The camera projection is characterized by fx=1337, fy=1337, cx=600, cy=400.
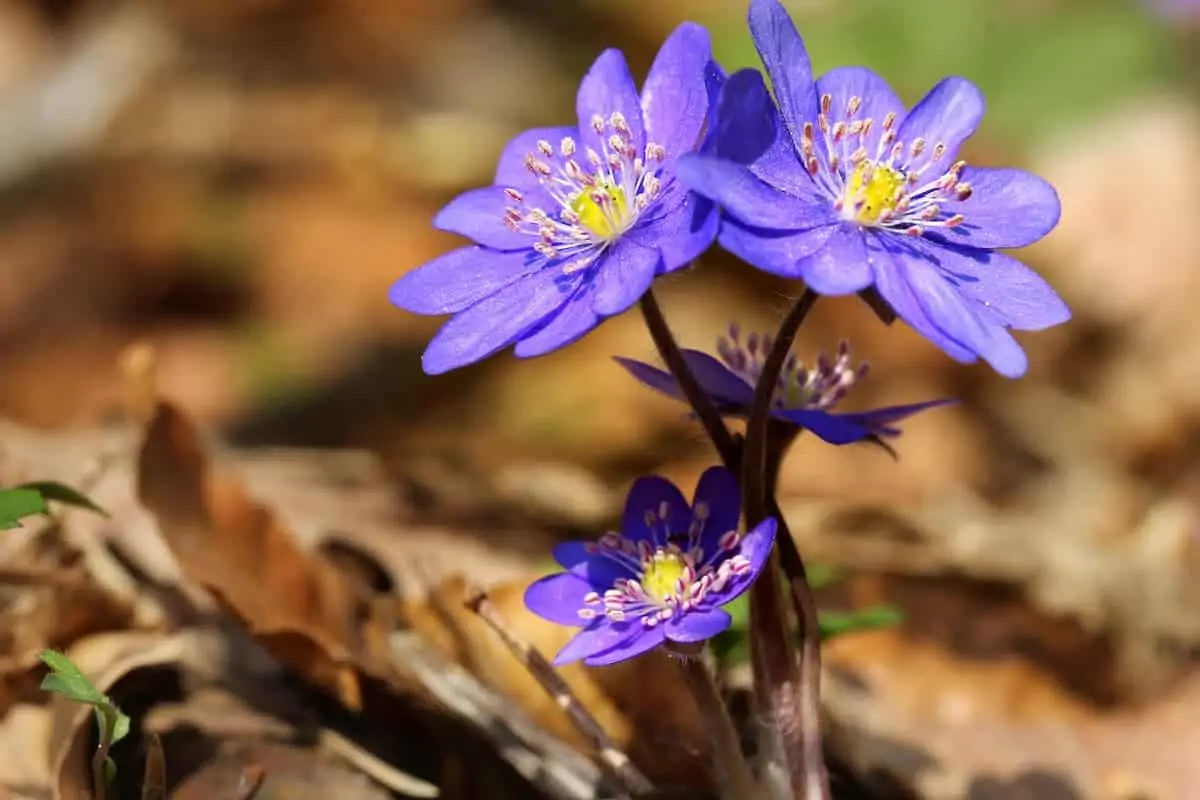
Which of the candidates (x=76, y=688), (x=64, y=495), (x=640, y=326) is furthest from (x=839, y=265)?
(x=640, y=326)

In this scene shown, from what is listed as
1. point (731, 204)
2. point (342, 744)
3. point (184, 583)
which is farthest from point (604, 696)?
point (731, 204)

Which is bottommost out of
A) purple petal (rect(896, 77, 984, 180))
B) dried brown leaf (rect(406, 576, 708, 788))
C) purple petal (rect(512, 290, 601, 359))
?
dried brown leaf (rect(406, 576, 708, 788))

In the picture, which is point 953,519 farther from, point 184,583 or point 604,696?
point 184,583

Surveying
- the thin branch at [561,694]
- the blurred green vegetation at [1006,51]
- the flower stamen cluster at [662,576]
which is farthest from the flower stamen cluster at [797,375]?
the blurred green vegetation at [1006,51]

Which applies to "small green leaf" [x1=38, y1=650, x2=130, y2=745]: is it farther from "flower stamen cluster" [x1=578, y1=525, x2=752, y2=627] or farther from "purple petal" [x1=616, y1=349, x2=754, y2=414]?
"purple petal" [x1=616, y1=349, x2=754, y2=414]

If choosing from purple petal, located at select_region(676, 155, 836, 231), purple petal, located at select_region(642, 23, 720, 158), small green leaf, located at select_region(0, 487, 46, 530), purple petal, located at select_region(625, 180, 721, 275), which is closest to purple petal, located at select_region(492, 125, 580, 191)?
purple petal, located at select_region(642, 23, 720, 158)

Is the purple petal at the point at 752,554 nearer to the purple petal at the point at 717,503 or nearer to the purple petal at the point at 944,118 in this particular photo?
the purple petal at the point at 717,503
